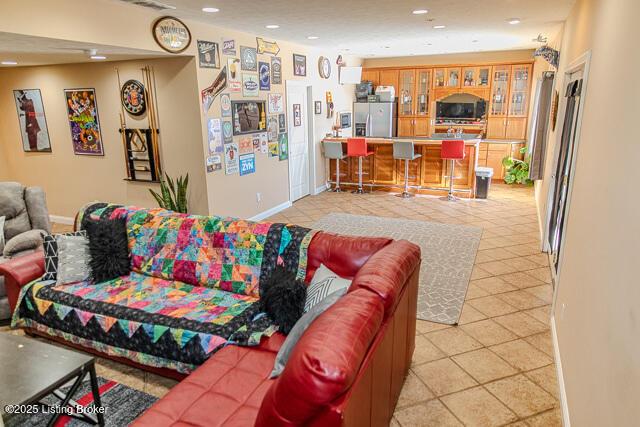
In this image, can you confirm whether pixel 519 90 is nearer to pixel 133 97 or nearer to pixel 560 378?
pixel 133 97

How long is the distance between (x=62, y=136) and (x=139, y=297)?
14.2ft

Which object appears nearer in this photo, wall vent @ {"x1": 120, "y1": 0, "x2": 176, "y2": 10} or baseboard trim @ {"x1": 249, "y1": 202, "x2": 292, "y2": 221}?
wall vent @ {"x1": 120, "y1": 0, "x2": 176, "y2": 10}

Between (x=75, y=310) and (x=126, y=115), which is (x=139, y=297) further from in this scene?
(x=126, y=115)

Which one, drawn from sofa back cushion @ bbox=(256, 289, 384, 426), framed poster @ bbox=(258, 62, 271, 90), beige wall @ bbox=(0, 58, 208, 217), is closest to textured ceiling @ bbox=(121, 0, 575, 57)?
framed poster @ bbox=(258, 62, 271, 90)

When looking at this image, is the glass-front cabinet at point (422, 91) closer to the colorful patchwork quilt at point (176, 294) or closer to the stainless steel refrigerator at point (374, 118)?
the stainless steel refrigerator at point (374, 118)

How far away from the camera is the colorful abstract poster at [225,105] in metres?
5.16

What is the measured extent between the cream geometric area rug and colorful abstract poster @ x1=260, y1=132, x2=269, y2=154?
131 centimetres

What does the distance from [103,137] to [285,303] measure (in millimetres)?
4446

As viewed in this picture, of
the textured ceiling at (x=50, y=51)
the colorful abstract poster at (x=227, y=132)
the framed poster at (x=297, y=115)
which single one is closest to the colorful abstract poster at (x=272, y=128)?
the framed poster at (x=297, y=115)

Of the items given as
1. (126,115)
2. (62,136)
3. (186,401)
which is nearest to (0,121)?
(62,136)

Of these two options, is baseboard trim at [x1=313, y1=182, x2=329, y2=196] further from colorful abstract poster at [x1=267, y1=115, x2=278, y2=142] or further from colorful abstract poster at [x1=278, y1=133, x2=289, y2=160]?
colorful abstract poster at [x1=267, y1=115, x2=278, y2=142]

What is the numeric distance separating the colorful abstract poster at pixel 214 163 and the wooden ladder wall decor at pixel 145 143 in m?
0.68

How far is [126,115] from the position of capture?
523cm

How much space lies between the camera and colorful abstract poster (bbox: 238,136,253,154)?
18.4 ft
